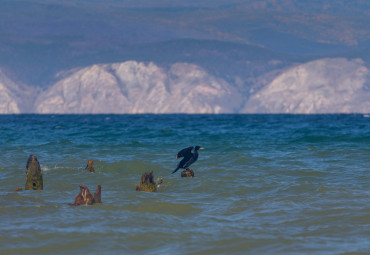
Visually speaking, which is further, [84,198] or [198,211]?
[84,198]

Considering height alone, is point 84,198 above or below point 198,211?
above

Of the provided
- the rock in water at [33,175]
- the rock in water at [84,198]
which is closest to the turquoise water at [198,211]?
the rock in water at [84,198]

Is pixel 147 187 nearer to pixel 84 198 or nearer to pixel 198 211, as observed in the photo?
pixel 84 198

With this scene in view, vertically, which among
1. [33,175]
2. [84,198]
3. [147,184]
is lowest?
[84,198]

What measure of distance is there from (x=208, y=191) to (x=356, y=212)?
5.15 m

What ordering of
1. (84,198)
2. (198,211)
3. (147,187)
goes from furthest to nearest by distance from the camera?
(147,187) < (84,198) < (198,211)

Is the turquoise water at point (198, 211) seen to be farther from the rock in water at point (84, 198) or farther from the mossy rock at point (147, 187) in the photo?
the mossy rock at point (147, 187)

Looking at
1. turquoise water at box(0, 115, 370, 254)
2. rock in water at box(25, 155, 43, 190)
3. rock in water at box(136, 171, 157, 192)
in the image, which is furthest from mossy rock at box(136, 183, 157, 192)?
rock in water at box(25, 155, 43, 190)

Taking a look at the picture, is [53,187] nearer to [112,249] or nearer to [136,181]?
[136,181]

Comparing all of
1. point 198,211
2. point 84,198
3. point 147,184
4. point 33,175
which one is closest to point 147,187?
point 147,184

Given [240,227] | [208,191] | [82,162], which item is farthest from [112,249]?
[82,162]

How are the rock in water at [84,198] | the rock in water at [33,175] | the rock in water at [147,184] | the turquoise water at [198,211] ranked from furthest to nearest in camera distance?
the rock in water at [33,175], the rock in water at [147,184], the rock in water at [84,198], the turquoise water at [198,211]

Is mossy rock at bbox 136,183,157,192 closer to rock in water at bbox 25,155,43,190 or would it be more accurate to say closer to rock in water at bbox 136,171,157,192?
rock in water at bbox 136,171,157,192

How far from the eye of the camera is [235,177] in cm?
2145
